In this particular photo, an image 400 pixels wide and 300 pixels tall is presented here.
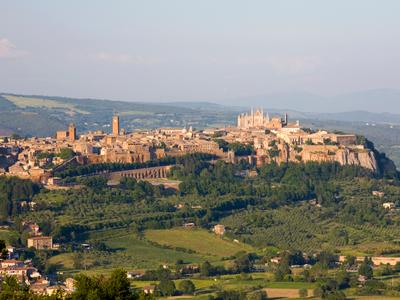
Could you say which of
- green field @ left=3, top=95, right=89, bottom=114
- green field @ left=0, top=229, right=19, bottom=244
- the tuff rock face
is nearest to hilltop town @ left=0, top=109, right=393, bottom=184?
the tuff rock face

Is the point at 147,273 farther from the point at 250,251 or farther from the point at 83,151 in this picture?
the point at 83,151

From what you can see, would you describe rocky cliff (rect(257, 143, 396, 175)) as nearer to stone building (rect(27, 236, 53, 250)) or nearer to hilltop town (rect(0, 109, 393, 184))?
hilltop town (rect(0, 109, 393, 184))

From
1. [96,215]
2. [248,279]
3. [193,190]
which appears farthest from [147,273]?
[193,190]

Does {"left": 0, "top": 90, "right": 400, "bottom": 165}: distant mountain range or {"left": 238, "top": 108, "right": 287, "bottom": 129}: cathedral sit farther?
{"left": 0, "top": 90, "right": 400, "bottom": 165}: distant mountain range

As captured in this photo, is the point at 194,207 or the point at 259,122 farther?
the point at 259,122

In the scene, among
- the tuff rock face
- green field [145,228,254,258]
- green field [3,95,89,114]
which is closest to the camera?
green field [145,228,254,258]

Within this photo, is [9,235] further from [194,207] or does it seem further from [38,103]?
[38,103]

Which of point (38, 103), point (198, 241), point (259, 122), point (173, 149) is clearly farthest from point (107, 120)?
point (198, 241)
